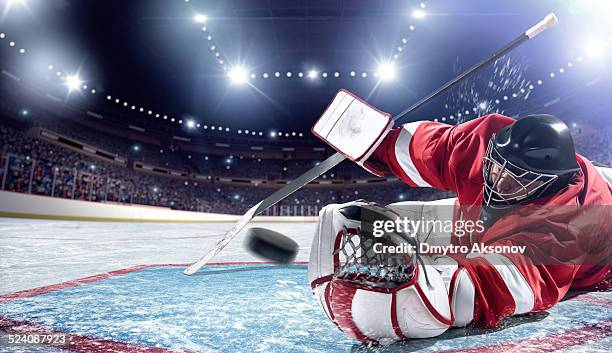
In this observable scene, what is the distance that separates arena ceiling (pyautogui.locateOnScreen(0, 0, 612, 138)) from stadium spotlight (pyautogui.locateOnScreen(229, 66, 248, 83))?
0.25 meters

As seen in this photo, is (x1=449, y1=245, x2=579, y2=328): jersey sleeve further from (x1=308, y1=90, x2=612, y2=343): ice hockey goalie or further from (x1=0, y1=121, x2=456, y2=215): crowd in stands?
(x1=0, y1=121, x2=456, y2=215): crowd in stands

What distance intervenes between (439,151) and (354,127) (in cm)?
40

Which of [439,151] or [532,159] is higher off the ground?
[439,151]

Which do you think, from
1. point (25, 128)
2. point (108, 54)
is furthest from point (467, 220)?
point (25, 128)

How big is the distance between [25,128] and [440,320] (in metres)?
19.6

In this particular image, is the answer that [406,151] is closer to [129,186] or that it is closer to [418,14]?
[418,14]

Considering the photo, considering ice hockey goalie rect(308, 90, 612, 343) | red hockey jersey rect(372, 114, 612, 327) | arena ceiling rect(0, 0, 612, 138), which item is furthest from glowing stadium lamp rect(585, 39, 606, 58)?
red hockey jersey rect(372, 114, 612, 327)

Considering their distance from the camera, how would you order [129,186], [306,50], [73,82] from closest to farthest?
[306,50] < [73,82] < [129,186]

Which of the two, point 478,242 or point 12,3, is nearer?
point 478,242

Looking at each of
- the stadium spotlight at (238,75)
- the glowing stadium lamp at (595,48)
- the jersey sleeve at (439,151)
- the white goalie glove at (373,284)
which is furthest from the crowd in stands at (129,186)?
the white goalie glove at (373,284)

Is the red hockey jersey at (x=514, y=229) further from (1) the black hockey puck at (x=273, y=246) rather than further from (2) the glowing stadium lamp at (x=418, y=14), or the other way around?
(2) the glowing stadium lamp at (x=418, y=14)

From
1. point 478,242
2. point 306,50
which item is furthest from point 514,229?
point 306,50

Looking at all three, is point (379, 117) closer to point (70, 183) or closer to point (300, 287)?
point (300, 287)

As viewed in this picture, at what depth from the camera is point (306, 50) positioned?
16234 millimetres
